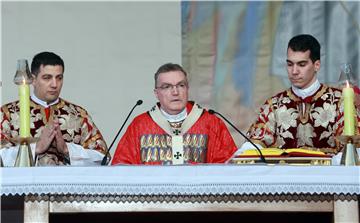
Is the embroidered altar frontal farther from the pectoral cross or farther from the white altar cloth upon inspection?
the white altar cloth

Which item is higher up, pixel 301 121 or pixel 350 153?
pixel 301 121

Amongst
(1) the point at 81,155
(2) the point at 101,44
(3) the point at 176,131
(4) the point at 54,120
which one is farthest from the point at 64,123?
(2) the point at 101,44

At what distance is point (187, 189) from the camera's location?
231 inches

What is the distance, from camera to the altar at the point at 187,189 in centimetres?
584

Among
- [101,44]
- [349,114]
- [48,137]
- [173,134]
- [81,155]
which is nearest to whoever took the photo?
[349,114]

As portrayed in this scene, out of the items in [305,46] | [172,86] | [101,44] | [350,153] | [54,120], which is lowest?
[350,153]

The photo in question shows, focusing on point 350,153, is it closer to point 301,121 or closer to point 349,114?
point 349,114

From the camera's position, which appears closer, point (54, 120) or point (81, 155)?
point (81, 155)

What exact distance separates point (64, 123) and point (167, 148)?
0.71 metres

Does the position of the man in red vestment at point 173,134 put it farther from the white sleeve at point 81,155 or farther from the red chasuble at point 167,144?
the white sleeve at point 81,155

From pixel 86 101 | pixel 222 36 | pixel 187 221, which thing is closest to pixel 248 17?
pixel 222 36

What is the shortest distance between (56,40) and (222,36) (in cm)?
109

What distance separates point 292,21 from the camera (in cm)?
888

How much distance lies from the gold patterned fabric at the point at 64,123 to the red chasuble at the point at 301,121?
34.8 inches
